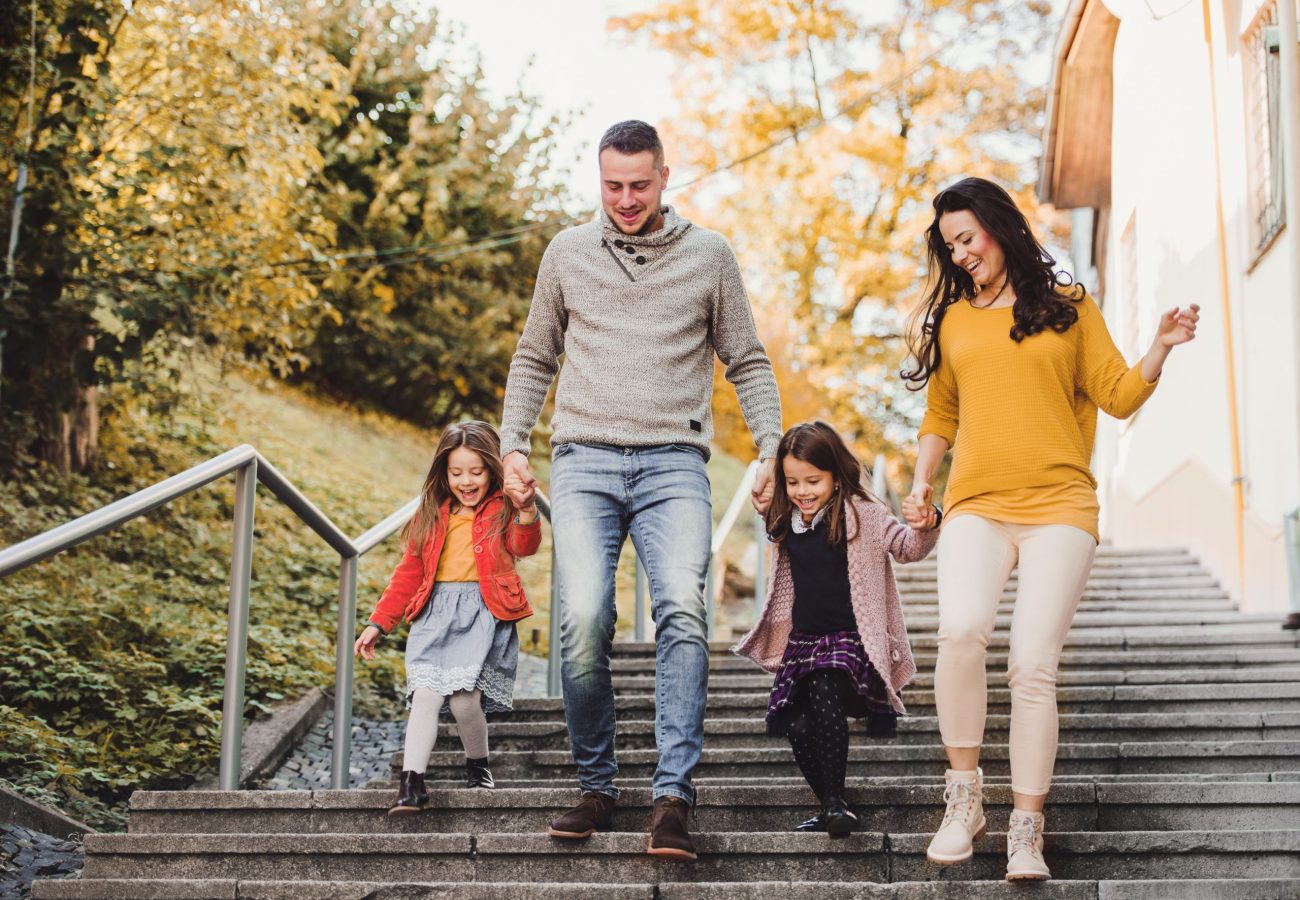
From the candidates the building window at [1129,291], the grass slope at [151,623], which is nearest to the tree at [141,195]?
the grass slope at [151,623]

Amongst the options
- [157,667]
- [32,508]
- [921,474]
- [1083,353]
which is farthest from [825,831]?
[32,508]

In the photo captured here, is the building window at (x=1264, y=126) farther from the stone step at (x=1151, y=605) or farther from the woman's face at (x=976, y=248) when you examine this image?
the woman's face at (x=976, y=248)

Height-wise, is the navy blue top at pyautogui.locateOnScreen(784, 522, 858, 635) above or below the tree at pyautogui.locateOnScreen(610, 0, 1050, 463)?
below

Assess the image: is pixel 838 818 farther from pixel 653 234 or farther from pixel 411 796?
pixel 653 234

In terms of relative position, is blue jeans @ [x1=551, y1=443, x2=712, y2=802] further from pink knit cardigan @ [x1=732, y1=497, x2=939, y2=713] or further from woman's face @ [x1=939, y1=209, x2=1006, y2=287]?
woman's face @ [x1=939, y1=209, x2=1006, y2=287]

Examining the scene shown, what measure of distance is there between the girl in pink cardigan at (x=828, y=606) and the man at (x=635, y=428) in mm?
216

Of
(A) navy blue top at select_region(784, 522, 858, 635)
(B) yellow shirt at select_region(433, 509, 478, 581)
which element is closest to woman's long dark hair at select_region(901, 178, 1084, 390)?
(A) navy blue top at select_region(784, 522, 858, 635)

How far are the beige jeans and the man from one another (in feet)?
1.84

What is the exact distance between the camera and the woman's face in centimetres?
365

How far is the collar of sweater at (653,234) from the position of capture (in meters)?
3.70

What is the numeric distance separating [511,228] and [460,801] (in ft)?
42.8

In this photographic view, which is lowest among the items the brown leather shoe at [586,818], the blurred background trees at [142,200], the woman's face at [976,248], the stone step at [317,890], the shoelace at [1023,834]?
the stone step at [317,890]

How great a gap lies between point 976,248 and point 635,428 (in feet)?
3.17

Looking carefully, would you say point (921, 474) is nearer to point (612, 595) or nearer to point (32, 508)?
point (612, 595)
